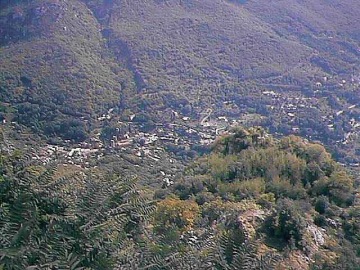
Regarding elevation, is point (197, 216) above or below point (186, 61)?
above

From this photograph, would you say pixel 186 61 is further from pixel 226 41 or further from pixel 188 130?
pixel 188 130

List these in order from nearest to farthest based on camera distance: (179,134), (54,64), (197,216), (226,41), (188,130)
Answer: (197,216), (179,134), (188,130), (54,64), (226,41)

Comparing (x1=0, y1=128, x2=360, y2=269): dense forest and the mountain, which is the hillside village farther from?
(x1=0, y1=128, x2=360, y2=269): dense forest

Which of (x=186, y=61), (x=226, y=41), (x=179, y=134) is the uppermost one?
(x=226, y=41)

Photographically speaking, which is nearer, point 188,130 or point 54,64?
point 188,130

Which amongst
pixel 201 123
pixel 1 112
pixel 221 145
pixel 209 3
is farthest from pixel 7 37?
pixel 221 145

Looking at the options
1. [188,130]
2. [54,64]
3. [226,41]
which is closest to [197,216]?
[188,130]

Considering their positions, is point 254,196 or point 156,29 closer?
point 254,196

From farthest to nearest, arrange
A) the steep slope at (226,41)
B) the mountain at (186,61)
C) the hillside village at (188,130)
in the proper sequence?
the steep slope at (226,41) < the mountain at (186,61) < the hillside village at (188,130)

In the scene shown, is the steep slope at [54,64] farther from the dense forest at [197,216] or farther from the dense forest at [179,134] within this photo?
the dense forest at [197,216]

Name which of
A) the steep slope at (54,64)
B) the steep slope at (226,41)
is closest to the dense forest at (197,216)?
the steep slope at (54,64)

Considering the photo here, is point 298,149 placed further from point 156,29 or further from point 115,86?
point 156,29
